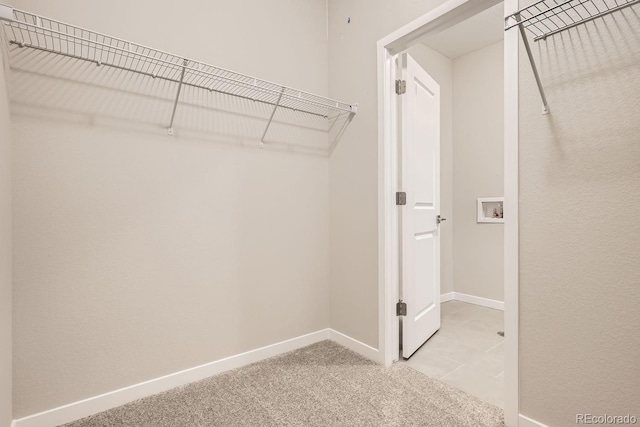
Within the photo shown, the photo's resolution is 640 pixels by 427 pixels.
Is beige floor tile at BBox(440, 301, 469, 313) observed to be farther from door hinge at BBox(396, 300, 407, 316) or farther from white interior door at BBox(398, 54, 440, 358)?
door hinge at BBox(396, 300, 407, 316)

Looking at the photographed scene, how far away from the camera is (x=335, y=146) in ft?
7.72

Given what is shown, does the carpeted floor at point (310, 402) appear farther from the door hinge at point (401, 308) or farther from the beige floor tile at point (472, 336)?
the beige floor tile at point (472, 336)

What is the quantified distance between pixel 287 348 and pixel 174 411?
0.81 m

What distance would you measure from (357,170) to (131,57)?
1.43 m

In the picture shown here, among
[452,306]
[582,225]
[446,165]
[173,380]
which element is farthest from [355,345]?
[446,165]

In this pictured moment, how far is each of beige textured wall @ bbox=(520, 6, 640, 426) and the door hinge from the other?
765mm

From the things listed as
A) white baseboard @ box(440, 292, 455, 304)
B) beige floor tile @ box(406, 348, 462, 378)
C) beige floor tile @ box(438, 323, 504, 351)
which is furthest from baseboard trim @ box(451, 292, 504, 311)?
beige floor tile @ box(406, 348, 462, 378)

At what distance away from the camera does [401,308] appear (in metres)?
2.09

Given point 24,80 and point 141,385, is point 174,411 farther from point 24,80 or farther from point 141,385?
point 24,80

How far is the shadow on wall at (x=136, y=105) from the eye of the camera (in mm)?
1404

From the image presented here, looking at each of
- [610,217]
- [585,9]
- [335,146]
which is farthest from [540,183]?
[335,146]

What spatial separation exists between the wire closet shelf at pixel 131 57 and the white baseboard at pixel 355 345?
5.00 ft

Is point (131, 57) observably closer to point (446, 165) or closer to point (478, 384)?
point (478, 384)

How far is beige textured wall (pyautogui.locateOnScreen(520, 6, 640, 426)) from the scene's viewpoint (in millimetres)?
1126
